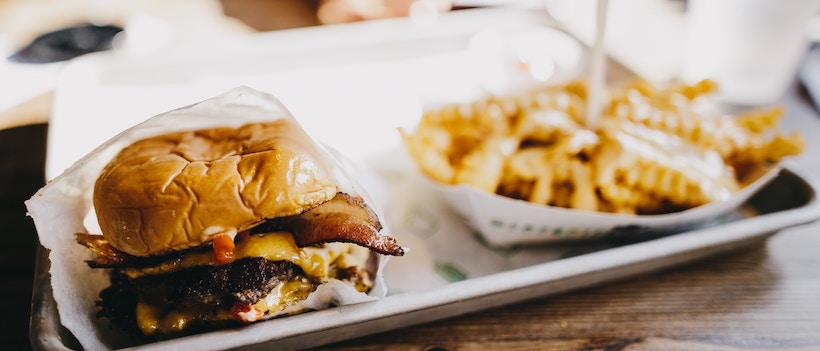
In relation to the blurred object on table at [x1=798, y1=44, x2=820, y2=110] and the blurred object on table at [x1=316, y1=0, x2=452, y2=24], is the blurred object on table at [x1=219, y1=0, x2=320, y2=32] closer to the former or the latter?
the blurred object on table at [x1=316, y1=0, x2=452, y2=24]

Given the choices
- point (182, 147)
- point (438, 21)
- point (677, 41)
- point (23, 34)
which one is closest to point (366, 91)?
point (438, 21)

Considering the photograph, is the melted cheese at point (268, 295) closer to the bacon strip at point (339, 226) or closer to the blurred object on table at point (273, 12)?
the bacon strip at point (339, 226)

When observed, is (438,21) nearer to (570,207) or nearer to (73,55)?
(570,207)

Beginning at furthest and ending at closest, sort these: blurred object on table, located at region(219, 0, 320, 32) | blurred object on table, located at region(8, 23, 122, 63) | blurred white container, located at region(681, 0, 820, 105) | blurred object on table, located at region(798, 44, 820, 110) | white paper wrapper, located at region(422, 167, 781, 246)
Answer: blurred object on table, located at region(219, 0, 320, 32) → blurred object on table, located at region(8, 23, 122, 63) → blurred object on table, located at region(798, 44, 820, 110) → blurred white container, located at region(681, 0, 820, 105) → white paper wrapper, located at region(422, 167, 781, 246)

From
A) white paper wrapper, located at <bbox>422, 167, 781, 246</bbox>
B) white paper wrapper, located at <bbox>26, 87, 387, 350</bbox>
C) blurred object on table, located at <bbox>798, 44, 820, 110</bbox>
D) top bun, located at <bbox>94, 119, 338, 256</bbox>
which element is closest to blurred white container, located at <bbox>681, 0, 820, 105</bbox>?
blurred object on table, located at <bbox>798, 44, 820, 110</bbox>

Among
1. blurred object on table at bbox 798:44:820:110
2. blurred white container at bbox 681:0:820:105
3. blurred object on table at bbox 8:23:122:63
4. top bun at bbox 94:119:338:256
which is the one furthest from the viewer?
blurred object on table at bbox 8:23:122:63

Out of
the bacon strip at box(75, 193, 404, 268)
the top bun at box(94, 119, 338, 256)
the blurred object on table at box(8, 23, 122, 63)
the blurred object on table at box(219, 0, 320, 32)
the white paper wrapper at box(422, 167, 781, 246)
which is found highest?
the top bun at box(94, 119, 338, 256)

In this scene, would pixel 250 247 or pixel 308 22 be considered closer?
pixel 250 247
